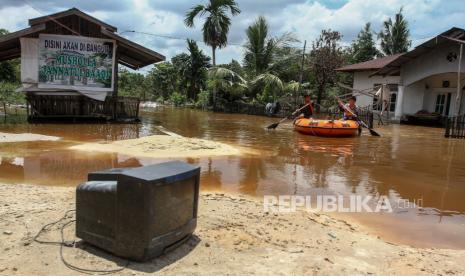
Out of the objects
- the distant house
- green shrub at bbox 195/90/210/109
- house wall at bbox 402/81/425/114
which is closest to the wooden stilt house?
the distant house

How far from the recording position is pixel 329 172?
9.88 m

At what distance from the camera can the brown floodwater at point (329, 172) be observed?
6.39 m

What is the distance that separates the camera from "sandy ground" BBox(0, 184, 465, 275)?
3.88 meters

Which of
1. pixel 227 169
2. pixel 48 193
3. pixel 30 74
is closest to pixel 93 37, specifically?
pixel 30 74

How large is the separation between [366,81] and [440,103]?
221 inches

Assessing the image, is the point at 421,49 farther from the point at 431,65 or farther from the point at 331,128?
the point at 331,128

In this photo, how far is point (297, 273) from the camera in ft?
12.8

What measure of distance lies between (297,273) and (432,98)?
89.4ft

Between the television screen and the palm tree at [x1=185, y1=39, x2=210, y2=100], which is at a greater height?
the palm tree at [x1=185, y1=39, x2=210, y2=100]

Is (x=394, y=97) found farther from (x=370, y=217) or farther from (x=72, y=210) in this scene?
(x=72, y=210)

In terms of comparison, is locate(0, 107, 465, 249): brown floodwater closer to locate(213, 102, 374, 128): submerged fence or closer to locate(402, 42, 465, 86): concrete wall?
locate(402, 42, 465, 86): concrete wall

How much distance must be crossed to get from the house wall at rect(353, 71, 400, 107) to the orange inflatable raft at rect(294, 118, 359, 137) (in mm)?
13685

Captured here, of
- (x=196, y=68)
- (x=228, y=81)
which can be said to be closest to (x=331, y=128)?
(x=228, y=81)

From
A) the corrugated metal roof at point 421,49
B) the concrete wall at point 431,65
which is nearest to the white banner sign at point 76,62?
the corrugated metal roof at point 421,49
